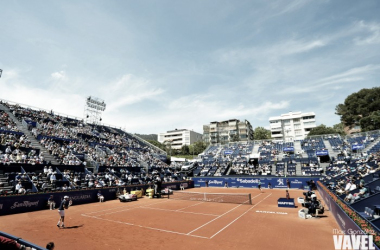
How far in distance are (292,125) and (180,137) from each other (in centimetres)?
6552

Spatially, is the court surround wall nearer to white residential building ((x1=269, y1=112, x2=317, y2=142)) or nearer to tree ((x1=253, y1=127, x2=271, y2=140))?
tree ((x1=253, y1=127, x2=271, y2=140))

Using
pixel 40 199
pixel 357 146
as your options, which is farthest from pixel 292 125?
pixel 40 199

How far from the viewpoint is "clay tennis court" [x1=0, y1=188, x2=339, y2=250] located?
12.2m

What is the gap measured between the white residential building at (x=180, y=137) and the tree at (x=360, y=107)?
78257 mm

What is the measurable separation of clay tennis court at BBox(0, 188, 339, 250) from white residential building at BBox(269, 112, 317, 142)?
10157cm

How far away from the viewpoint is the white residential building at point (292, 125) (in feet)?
365

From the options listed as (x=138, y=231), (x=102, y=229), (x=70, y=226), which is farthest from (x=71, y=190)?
(x=138, y=231)

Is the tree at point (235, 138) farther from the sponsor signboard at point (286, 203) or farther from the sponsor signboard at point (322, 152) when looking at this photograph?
the sponsor signboard at point (286, 203)

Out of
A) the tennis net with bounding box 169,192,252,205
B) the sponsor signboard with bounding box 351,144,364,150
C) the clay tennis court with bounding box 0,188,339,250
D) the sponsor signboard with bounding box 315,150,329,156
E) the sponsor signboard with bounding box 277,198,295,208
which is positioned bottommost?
the tennis net with bounding box 169,192,252,205

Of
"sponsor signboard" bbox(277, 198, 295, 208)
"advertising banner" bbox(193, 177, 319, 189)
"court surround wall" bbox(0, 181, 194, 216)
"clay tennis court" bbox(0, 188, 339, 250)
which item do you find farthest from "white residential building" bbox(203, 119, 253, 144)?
"clay tennis court" bbox(0, 188, 339, 250)

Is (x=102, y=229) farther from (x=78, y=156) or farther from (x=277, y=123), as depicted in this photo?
(x=277, y=123)

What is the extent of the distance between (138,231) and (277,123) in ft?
376

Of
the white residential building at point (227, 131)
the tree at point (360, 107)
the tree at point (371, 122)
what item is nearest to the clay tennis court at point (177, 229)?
the tree at point (371, 122)

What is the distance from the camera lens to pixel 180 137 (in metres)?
140
